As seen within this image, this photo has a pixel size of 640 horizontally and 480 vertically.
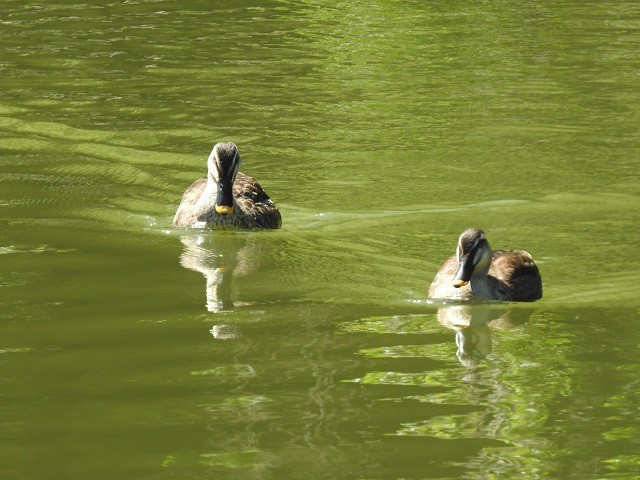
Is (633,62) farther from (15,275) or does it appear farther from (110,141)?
(15,275)

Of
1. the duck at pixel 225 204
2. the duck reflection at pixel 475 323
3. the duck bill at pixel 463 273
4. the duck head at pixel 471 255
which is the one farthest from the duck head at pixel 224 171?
the duck reflection at pixel 475 323

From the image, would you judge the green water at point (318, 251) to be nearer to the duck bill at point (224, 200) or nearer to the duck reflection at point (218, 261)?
the duck reflection at point (218, 261)

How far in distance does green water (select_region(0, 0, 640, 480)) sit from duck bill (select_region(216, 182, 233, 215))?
303mm

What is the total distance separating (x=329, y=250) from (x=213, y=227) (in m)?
1.58

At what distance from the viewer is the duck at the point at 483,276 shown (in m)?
10.8

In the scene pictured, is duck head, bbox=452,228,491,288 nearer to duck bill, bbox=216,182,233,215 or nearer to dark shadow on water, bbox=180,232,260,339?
dark shadow on water, bbox=180,232,260,339

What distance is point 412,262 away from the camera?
480 inches

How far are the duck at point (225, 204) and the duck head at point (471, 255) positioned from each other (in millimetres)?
3050

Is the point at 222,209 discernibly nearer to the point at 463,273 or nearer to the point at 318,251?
the point at 318,251

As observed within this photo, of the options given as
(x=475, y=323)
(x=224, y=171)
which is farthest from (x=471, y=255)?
→ (x=224, y=171)

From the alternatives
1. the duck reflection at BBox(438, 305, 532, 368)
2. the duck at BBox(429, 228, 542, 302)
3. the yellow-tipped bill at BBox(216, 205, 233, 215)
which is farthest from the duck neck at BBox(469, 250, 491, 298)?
the yellow-tipped bill at BBox(216, 205, 233, 215)

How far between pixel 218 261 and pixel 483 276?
2.46 meters

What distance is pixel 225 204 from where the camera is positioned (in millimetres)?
13297

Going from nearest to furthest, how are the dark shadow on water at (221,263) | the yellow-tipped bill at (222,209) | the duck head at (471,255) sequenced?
the dark shadow on water at (221,263)
the duck head at (471,255)
the yellow-tipped bill at (222,209)
